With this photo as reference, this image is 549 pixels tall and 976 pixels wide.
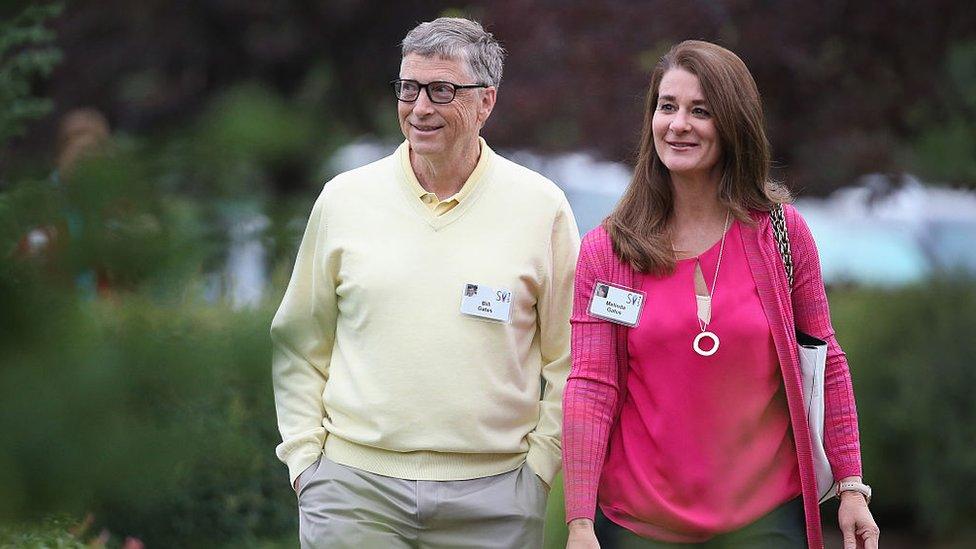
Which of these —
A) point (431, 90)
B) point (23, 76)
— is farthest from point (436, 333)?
point (23, 76)

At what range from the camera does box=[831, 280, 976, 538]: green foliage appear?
8.16m

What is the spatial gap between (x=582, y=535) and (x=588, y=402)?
304 millimetres

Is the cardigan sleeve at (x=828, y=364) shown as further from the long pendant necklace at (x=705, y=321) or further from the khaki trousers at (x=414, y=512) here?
the khaki trousers at (x=414, y=512)

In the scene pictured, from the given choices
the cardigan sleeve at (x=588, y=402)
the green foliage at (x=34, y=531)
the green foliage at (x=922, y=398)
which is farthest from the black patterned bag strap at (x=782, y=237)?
the green foliage at (x=922, y=398)

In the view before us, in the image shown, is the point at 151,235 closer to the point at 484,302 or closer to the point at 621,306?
the point at 621,306

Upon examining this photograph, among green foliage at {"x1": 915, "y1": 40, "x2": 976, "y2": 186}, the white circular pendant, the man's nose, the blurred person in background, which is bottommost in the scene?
the white circular pendant

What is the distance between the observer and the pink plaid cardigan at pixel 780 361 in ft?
10.5

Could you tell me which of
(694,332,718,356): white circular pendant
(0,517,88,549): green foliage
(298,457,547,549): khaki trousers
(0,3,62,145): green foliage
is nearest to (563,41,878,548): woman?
(694,332,718,356): white circular pendant

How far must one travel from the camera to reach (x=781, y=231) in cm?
337

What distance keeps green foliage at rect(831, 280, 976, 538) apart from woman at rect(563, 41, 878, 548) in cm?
506

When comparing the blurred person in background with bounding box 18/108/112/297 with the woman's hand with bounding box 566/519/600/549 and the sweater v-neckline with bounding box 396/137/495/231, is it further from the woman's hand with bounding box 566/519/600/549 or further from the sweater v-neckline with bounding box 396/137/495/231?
the sweater v-neckline with bounding box 396/137/495/231

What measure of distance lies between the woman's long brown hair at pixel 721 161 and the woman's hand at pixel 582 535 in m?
0.60

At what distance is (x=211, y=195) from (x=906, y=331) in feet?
26.1

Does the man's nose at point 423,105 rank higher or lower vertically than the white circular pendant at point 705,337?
higher
